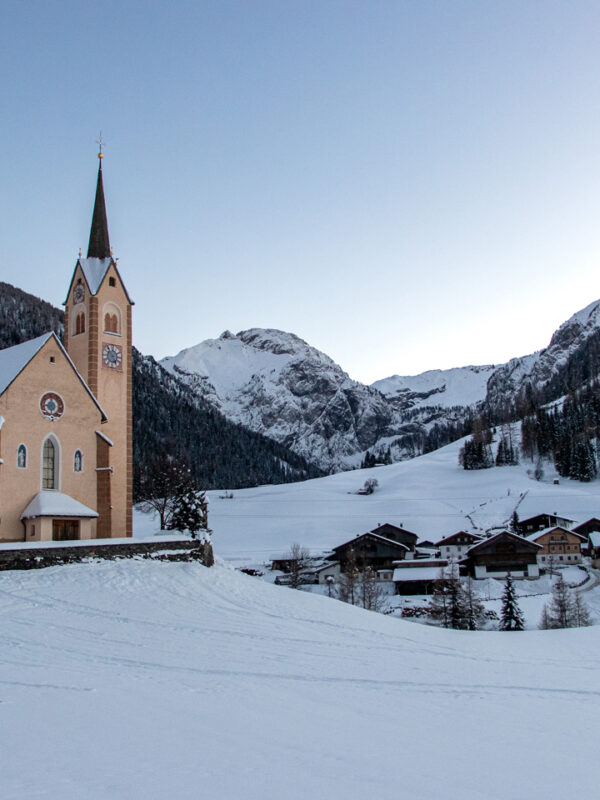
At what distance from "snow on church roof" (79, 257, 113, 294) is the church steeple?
0.68m

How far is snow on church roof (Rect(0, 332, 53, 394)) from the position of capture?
3497 cm

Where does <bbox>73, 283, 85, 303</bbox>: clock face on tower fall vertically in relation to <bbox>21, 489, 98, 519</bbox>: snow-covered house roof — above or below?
above

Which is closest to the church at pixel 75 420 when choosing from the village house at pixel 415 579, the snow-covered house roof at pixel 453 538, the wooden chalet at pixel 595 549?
the village house at pixel 415 579

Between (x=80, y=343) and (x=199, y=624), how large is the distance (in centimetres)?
2546

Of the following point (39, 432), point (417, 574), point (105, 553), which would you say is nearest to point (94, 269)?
point (39, 432)

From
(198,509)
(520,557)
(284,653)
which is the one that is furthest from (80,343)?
(520,557)

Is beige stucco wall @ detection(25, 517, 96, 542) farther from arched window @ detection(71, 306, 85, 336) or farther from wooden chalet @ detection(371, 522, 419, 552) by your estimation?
wooden chalet @ detection(371, 522, 419, 552)

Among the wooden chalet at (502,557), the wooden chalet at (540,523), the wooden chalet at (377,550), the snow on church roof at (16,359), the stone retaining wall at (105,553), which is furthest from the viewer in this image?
the wooden chalet at (540,523)

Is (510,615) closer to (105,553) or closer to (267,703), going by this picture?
(105,553)

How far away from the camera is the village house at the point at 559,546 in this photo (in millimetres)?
73125

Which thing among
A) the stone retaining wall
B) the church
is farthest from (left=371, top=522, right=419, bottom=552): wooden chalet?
the stone retaining wall

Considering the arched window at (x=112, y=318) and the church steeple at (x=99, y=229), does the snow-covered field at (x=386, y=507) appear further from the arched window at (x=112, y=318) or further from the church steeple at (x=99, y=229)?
the church steeple at (x=99, y=229)

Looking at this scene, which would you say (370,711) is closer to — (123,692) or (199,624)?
(123,692)

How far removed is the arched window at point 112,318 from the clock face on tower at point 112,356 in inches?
39.4
